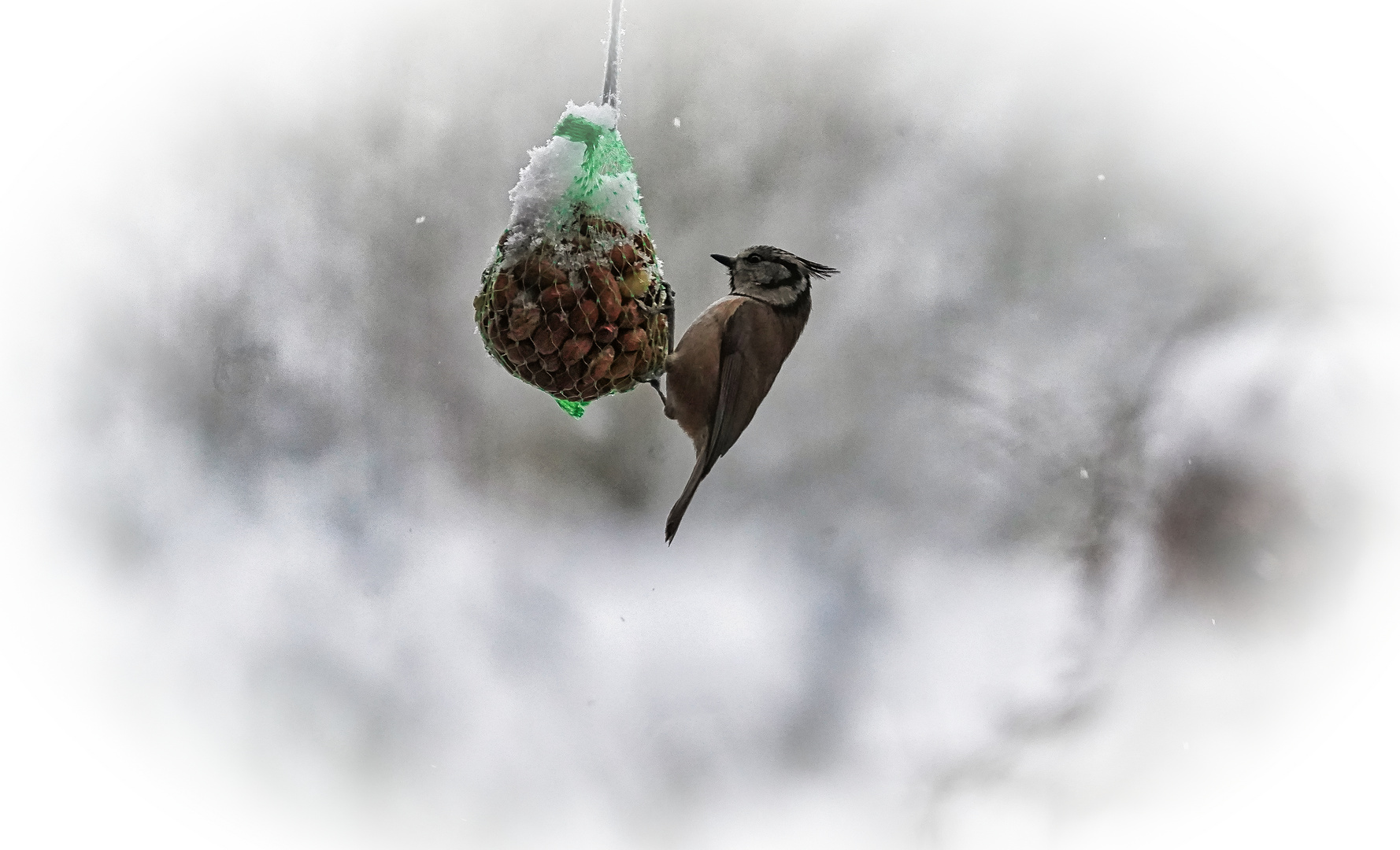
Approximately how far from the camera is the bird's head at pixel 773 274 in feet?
6.73

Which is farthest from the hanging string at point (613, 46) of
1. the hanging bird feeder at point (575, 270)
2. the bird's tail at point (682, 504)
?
the bird's tail at point (682, 504)

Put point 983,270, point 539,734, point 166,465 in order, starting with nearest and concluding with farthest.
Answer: point 983,270 < point 166,465 < point 539,734

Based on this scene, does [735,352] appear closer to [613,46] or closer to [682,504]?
[682,504]

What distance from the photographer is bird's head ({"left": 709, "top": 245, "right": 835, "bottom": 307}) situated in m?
2.05

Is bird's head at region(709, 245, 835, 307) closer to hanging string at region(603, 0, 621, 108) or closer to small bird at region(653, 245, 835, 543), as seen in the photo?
small bird at region(653, 245, 835, 543)

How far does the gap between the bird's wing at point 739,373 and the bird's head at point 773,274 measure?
6 centimetres

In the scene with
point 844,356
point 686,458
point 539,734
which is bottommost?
point 539,734

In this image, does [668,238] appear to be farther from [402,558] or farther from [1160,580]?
[1160,580]

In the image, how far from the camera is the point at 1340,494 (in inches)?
257

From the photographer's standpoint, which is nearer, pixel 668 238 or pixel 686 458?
pixel 668 238

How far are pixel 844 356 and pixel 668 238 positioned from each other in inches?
70.1

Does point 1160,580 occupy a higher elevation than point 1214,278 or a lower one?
lower

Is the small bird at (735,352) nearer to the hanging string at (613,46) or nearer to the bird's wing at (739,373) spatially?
the bird's wing at (739,373)

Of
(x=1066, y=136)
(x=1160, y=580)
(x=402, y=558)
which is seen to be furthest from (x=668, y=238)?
(x=1160, y=580)
